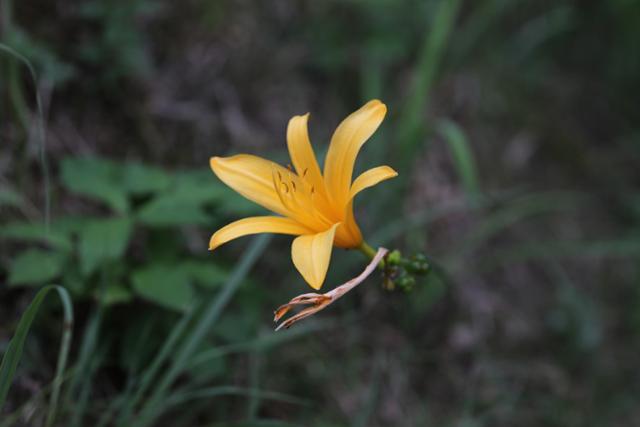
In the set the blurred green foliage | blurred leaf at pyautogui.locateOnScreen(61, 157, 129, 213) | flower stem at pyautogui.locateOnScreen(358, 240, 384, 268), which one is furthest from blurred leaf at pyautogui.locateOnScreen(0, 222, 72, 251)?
flower stem at pyautogui.locateOnScreen(358, 240, 384, 268)

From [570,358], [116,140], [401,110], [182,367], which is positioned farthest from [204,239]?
[570,358]

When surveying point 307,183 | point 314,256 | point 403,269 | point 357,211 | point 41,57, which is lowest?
point 314,256

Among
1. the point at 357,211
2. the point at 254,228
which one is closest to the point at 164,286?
the point at 254,228

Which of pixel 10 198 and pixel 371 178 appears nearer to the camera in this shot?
pixel 371 178

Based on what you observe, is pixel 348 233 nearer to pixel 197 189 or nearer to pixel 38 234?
pixel 197 189

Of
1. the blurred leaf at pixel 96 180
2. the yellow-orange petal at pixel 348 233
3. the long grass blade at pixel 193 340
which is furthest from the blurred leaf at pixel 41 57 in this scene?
the yellow-orange petal at pixel 348 233

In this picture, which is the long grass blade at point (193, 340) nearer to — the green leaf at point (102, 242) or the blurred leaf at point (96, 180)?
the green leaf at point (102, 242)

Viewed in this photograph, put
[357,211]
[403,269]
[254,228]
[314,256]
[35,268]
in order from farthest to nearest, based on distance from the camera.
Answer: [357,211], [35,268], [403,269], [254,228], [314,256]
